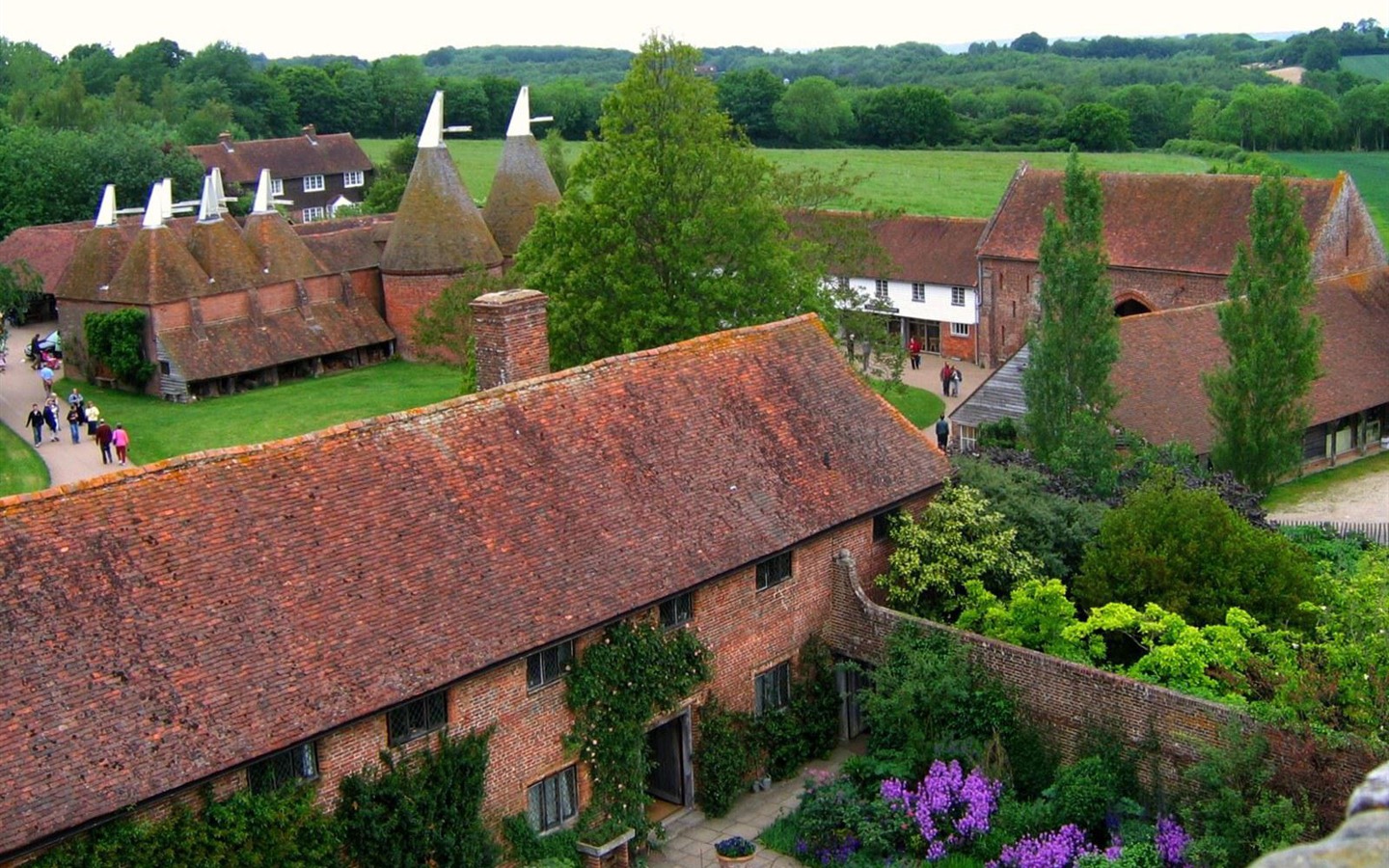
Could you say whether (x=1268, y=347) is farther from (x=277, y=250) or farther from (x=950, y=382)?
(x=277, y=250)

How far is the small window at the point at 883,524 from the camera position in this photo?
23859 mm

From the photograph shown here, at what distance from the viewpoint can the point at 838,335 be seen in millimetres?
42594

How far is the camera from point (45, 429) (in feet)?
146

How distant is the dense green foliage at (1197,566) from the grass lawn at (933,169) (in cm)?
5195

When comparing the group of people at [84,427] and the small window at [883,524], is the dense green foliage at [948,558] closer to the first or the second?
the small window at [883,524]

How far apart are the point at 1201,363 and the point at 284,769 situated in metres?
29.2

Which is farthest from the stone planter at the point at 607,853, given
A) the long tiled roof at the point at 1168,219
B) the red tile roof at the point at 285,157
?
the red tile roof at the point at 285,157

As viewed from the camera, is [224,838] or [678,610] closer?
[224,838]

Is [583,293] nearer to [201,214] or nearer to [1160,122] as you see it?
[201,214]

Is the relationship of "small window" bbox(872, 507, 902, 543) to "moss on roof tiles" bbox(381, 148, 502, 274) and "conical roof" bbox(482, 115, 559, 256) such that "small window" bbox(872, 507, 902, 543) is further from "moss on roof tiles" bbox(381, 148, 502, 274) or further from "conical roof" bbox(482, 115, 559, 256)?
"conical roof" bbox(482, 115, 559, 256)

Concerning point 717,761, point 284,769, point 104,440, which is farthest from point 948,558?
point 104,440

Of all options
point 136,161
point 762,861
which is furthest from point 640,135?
point 136,161

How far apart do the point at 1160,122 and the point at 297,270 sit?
6966cm

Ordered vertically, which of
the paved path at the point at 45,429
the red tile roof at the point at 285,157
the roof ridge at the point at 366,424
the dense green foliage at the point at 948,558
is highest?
the red tile roof at the point at 285,157
